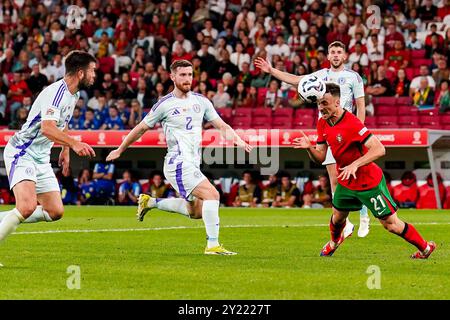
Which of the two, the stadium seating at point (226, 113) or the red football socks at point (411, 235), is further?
the stadium seating at point (226, 113)

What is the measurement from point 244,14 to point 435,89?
7261 millimetres

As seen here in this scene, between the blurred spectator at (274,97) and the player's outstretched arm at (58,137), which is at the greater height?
the blurred spectator at (274,97)

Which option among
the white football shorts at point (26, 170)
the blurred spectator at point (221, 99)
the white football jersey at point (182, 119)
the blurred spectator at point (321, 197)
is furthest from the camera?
the blurred spectator at point (221, 99)

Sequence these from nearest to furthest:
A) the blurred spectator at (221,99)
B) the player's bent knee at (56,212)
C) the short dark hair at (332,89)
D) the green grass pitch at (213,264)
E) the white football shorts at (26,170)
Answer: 1. the green grass pitch at (213,264)
2. the white football shorts at (26,170)
3. the short dark hair at (332,89)
4. the player's bent knee at (56,212)
5. the blurred spectator at (221,99)

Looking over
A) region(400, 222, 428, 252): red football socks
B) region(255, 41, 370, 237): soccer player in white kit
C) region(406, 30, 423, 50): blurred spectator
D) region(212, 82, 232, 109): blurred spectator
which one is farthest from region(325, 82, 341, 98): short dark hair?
region(406, 30, 423, 50): blurred spectator

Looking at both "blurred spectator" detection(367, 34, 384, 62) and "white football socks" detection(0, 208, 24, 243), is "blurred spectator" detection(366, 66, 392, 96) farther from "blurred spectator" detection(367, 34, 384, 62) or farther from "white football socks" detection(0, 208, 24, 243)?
"white football socks" detection(0, 208, 24, 243)

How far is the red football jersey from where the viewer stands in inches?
465

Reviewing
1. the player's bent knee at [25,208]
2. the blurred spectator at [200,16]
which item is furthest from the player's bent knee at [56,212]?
the blurred spectator at [200,16]

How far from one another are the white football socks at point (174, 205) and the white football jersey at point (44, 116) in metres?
2.73

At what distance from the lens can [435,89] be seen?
28016mm

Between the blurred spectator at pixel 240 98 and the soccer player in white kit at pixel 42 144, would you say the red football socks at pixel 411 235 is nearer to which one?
the soccer player in white kit at pixel 42 144

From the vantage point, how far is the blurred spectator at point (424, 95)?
2775 cm
